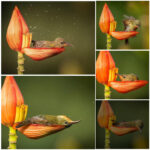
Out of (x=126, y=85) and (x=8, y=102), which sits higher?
(x=126, y=85)

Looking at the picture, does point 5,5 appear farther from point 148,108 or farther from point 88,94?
point 148,108

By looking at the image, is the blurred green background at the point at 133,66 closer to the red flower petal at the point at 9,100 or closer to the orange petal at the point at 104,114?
the orange petal at the point at 104,114

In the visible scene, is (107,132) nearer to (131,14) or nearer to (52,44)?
(52,44)

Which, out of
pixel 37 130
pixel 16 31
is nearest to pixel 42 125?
pixel 37 130

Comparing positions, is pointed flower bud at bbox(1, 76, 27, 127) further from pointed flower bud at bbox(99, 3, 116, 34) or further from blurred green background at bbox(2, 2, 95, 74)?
pointed flower bud at bbox(99, 3, 116, 34)

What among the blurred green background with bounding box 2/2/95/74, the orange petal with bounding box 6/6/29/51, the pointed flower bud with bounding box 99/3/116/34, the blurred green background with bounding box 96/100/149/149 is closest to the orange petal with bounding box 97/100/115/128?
the blurred green background with bounding box 96/100/149/149

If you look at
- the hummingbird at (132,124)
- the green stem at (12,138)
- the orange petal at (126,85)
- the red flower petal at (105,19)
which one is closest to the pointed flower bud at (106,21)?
the red flower petal at (105,19)
